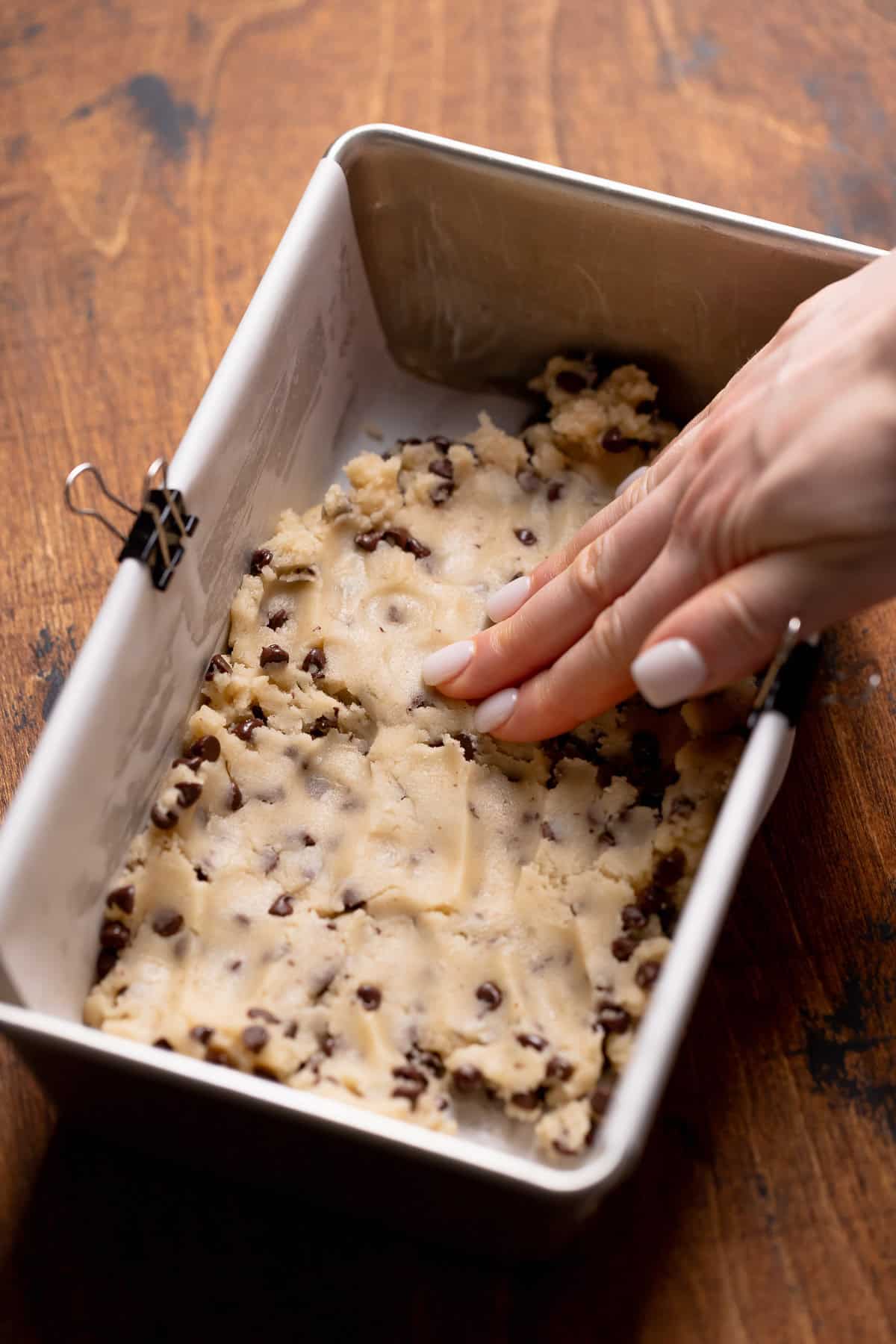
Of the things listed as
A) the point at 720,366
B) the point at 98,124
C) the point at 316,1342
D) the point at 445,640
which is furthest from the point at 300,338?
the point at 316,1342

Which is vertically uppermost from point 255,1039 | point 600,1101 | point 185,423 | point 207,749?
point 185,423

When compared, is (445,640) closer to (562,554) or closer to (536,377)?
(562,554)

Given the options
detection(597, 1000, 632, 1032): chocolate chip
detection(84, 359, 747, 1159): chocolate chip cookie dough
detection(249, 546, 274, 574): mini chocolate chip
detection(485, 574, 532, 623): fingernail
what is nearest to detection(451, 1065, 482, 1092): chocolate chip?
detection(84, 359, 747, 1159): chocolate chip cookie dough

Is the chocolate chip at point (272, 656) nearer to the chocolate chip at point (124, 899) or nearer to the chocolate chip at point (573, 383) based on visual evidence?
the chocolate chip at point (124, 899)

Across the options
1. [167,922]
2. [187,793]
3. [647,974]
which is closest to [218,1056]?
[167,922]

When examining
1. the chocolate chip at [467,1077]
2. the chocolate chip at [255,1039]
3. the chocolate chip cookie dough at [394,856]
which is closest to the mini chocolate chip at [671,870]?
the chocolate chip cookie dough at [394,856]

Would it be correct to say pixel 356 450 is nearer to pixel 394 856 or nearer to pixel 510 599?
pixel 510 599

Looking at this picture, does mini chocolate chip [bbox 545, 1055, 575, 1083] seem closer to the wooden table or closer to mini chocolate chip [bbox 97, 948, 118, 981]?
the wooden table
